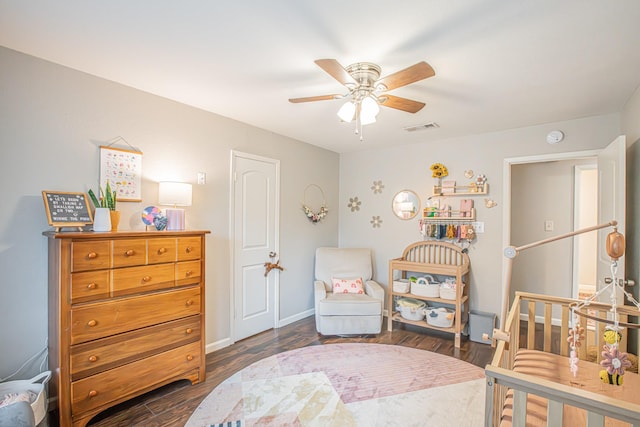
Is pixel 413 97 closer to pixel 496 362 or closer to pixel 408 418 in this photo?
pixel 496 362

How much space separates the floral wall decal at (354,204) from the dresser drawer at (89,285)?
10.7 feet

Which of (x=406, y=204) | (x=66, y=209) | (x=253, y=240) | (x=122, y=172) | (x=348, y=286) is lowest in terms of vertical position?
(x=348, y=286)

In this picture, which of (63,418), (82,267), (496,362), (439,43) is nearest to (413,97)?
(439,43)

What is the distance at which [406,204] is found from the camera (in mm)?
4129

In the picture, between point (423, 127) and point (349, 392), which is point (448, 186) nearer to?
point (423, 127)

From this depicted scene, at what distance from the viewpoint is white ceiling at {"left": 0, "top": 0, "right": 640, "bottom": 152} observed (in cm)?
148

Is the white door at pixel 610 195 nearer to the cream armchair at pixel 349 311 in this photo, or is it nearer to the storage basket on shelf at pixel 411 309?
the storage basket on shelf at pixel 411 309

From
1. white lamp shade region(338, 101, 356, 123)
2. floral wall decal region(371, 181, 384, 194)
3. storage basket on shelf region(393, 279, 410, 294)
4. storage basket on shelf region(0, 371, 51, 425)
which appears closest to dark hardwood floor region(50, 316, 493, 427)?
storage basket on shelf region(0, 371, 51, 425)

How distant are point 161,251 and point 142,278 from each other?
22 cm

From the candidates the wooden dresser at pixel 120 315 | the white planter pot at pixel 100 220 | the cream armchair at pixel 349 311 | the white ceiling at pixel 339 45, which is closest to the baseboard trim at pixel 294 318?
the cream armchair at pixel 349 311

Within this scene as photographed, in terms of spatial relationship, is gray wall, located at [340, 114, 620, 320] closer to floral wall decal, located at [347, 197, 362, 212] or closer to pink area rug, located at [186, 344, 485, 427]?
floral wall decal, located at [347, 197, 362, 212]

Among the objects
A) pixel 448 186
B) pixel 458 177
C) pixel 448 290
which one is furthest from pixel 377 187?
pixel 448 290

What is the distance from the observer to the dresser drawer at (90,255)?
1.84 meters

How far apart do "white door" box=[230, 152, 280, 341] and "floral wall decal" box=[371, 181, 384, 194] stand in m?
1.46
